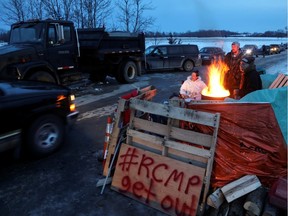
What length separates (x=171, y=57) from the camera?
699 inches

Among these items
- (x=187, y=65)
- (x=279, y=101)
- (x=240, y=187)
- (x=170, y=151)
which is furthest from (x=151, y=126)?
(x=187, y=65)

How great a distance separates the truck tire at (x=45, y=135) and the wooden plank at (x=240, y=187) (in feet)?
10.3

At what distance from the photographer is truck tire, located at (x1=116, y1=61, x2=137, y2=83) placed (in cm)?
1302

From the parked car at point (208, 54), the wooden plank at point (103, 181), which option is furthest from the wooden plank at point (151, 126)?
the parked car at point (208, 54)

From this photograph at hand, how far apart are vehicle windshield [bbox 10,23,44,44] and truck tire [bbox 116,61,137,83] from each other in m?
4.30

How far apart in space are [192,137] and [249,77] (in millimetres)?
3403

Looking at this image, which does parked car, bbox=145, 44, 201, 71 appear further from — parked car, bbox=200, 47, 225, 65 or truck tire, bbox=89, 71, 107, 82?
truck tire, bbox=89, 71, 107, 82

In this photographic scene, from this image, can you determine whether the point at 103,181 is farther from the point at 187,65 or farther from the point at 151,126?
the point at 187,65

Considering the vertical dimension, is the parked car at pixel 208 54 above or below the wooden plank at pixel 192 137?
above

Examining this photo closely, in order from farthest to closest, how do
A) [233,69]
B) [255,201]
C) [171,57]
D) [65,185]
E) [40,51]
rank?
[171,57] → [40,51] → [233,69] → [65,185] → [255,201]

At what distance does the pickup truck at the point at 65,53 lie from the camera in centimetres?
887

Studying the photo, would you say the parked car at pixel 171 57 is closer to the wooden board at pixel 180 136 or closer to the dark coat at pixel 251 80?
the dark coat at pixel 251 80

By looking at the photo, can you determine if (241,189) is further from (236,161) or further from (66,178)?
(66,178)

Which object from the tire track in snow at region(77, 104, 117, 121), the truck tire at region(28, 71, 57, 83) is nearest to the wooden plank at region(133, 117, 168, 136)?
the tire track in snow at region(77, 104, 117, 121)
